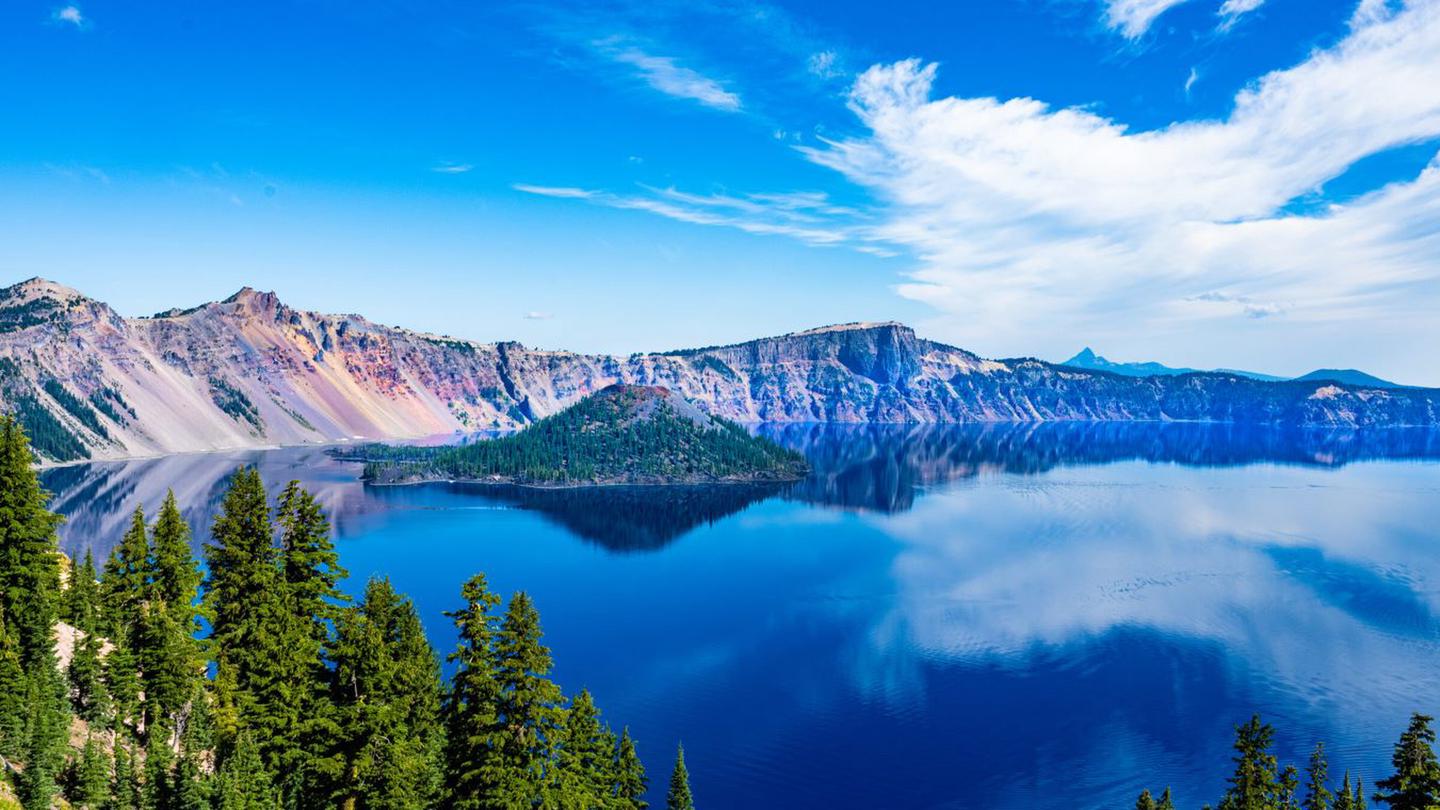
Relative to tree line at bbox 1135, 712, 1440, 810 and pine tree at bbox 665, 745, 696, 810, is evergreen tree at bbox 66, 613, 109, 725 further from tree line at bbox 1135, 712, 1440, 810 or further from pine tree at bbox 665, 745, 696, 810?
tree line at bbox 1135, 712, 1440, 810

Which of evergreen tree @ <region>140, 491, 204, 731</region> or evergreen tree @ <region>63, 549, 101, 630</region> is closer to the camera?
evergreen tree @ <region>140, 491, 204, 731</region>

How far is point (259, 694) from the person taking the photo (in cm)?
3847

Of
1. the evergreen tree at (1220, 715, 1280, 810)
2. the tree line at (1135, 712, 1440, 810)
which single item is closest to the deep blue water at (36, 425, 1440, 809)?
the tree line at (1135, 712, 1440, 810)

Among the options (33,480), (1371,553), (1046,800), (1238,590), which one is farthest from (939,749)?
(1371,553)

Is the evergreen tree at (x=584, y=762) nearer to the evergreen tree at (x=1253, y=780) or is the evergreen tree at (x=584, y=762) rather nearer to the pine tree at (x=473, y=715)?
the pine tree at (x=473, y=715)

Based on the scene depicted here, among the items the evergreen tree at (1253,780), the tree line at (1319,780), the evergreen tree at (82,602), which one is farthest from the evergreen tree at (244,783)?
the evergreen tree at (1253,780)

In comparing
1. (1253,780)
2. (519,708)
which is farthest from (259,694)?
(1253,780)

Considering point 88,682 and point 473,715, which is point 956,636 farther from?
point 88,682

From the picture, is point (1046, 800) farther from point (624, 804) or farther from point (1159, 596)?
point (1159, 596)

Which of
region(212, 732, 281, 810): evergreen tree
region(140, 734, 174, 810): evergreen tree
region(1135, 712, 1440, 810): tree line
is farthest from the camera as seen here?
region(140, 734, 174, 810): evergreen tree

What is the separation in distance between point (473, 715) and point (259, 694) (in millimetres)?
14081

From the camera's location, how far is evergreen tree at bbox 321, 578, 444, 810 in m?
34.2

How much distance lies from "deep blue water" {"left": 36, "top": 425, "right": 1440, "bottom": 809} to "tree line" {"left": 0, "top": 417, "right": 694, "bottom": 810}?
2633 cm

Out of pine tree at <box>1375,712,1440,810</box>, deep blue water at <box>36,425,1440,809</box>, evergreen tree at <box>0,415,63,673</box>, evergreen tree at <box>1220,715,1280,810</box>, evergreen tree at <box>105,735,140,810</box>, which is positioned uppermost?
evergreen tree at <box>0,415,63,673</box>
